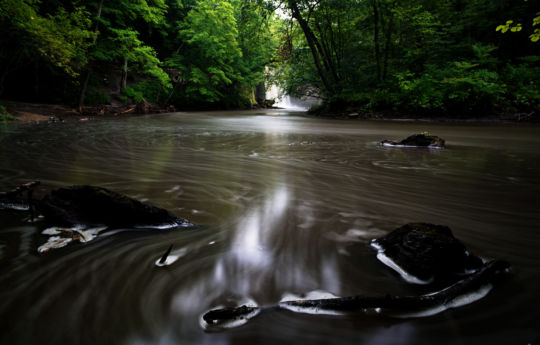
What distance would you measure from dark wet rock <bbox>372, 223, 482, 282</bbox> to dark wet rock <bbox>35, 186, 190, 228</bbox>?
135 centimetres

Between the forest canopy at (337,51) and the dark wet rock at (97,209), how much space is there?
9928 millimetres

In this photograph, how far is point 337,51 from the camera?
18469 mm

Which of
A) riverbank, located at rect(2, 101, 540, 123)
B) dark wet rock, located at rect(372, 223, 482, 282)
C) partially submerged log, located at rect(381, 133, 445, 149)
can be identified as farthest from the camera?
riverbank, located at rect(2, 101, 540, 123)

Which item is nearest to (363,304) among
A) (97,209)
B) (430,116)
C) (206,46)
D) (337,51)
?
(97,209)

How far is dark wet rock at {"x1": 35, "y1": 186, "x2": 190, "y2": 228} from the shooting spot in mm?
1604

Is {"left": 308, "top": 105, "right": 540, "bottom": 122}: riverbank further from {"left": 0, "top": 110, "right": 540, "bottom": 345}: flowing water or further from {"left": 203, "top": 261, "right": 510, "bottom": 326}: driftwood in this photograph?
{"left": 203, "top": 261, "right": 510, "bottom": 326}: driftwood

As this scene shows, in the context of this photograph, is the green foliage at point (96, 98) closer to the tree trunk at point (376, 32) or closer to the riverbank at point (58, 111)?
the riverbank at point (58, 111)

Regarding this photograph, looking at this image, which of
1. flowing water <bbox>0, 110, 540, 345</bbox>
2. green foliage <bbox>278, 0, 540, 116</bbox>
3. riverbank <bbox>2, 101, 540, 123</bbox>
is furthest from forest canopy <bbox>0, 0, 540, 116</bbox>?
flowing water <bbox>0, 110, 540, 345</bbox>

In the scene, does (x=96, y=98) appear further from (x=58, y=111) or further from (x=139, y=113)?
(x=58, y=111)

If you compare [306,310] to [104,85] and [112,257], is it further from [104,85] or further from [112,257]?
[104,85]

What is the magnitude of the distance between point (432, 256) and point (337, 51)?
65.1 feet

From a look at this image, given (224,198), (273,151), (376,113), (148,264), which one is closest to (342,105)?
(376,113)

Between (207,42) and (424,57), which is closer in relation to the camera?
(424,57)

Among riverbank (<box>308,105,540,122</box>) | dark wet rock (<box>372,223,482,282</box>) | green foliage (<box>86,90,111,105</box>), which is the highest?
green foliage (<box>86,90,111,105</box>)
